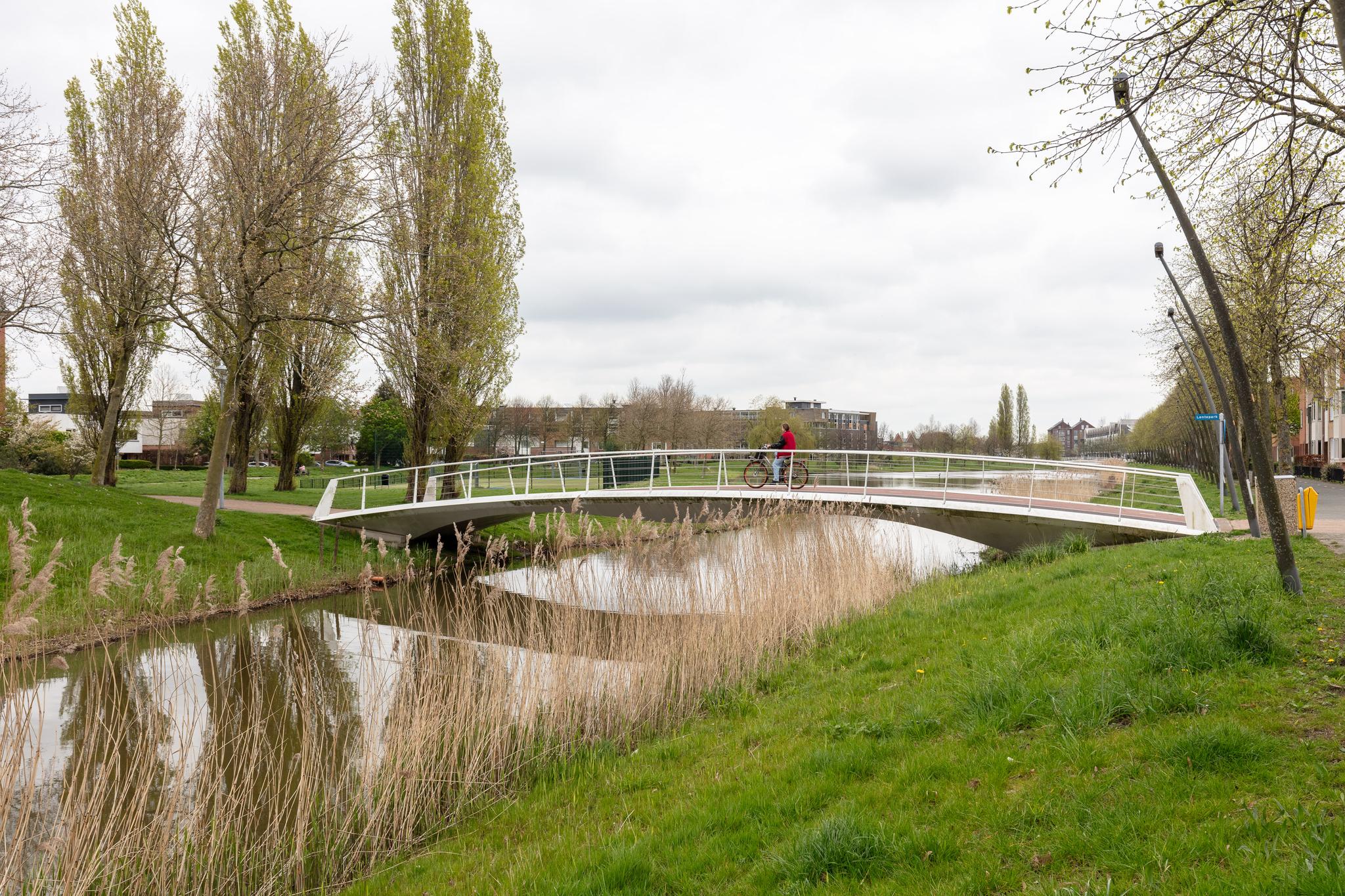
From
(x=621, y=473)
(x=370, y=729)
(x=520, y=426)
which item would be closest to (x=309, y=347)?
(x=621, y=473)

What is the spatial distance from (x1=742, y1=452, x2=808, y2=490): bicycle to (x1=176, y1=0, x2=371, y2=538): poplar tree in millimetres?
9350

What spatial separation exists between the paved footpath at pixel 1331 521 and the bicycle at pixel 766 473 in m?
8.95

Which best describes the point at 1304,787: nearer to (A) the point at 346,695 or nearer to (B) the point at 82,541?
(A) the point at 346,695

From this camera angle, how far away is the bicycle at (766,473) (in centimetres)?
1758

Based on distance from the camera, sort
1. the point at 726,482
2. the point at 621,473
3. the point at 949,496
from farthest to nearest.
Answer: the point at 621,473
the point at 726,482
the point at 949,496

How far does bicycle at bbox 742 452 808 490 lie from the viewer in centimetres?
1758

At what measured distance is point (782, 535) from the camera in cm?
1172

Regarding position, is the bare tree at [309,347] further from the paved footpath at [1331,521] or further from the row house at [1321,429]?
the row house at [1321,429]

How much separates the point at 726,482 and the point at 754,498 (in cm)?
220

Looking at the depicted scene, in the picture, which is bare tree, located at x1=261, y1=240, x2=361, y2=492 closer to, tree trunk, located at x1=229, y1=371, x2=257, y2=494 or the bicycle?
tree trunk, located at x1=229, y1=371, x2=257, y2=494

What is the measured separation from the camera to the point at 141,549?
1534 cm

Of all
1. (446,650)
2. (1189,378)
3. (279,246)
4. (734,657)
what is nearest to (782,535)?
(734,657)

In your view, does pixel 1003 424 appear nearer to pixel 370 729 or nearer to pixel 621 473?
pixel 621 473

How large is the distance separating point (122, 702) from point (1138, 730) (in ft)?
32.6
